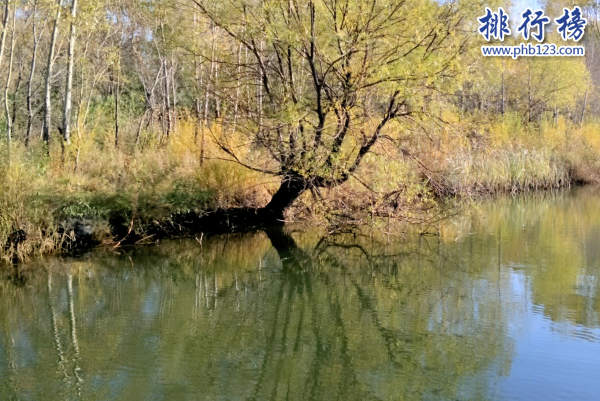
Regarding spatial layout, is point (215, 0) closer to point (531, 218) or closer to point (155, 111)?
point (155, 111)

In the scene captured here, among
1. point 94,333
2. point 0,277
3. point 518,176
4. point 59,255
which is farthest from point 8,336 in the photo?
point 518,176

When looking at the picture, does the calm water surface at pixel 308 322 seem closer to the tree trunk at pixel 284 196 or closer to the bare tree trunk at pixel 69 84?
the tree trunk at pixel 284 196

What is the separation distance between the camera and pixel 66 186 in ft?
30.2

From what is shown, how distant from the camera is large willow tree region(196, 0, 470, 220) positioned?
9031 mm

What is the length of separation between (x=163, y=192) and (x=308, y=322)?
15.4 ft

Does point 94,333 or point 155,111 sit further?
point 155,111

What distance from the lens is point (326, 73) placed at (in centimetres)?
955

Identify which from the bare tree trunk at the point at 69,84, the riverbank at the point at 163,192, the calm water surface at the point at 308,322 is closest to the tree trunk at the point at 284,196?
the riverbank at the point at 163,192

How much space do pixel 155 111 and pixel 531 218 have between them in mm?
9147

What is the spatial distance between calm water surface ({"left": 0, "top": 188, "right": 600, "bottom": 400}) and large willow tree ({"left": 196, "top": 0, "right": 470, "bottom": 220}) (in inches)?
65.1

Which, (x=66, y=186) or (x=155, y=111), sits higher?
(x=155, y=111)

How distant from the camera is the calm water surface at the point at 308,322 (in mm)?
4547

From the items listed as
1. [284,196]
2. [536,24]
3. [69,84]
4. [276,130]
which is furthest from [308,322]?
[536,24]

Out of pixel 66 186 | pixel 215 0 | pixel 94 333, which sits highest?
pixel 215 0
